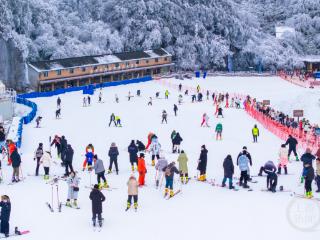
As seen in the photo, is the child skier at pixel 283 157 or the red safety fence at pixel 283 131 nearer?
the child skier at pixel 283 157

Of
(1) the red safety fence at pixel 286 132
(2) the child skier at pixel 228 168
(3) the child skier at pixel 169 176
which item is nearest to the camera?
(3) the child skier at pixel 169 176

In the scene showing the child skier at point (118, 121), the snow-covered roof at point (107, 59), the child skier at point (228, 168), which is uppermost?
the snow-covered roof at point (107, 59)

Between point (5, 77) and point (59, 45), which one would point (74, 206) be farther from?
point (59, 45)

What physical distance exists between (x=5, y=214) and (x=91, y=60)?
1934 inches

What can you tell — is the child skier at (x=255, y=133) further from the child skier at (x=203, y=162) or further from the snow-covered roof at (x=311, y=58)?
the snow-covered roof at (x=311, y=58)

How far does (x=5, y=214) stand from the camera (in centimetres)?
1537

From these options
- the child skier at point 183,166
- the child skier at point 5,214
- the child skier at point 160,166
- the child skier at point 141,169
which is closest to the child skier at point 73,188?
the child skier at point 5,214

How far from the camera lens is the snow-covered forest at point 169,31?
6981 cm

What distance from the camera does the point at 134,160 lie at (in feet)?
72.2

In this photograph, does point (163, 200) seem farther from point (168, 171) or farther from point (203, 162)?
point (203, 162)

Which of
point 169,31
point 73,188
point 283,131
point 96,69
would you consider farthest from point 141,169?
point 169,31

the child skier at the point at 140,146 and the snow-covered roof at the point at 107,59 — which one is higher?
the snow-covered roof at the point at 107,59

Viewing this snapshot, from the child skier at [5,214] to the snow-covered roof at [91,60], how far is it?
1703 inches

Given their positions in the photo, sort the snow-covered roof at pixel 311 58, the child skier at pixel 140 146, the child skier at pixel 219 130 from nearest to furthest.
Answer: the child skier at pixel 140 146, the child skier at pixel 219 130, the snow-covered roof at pixel 311 58
